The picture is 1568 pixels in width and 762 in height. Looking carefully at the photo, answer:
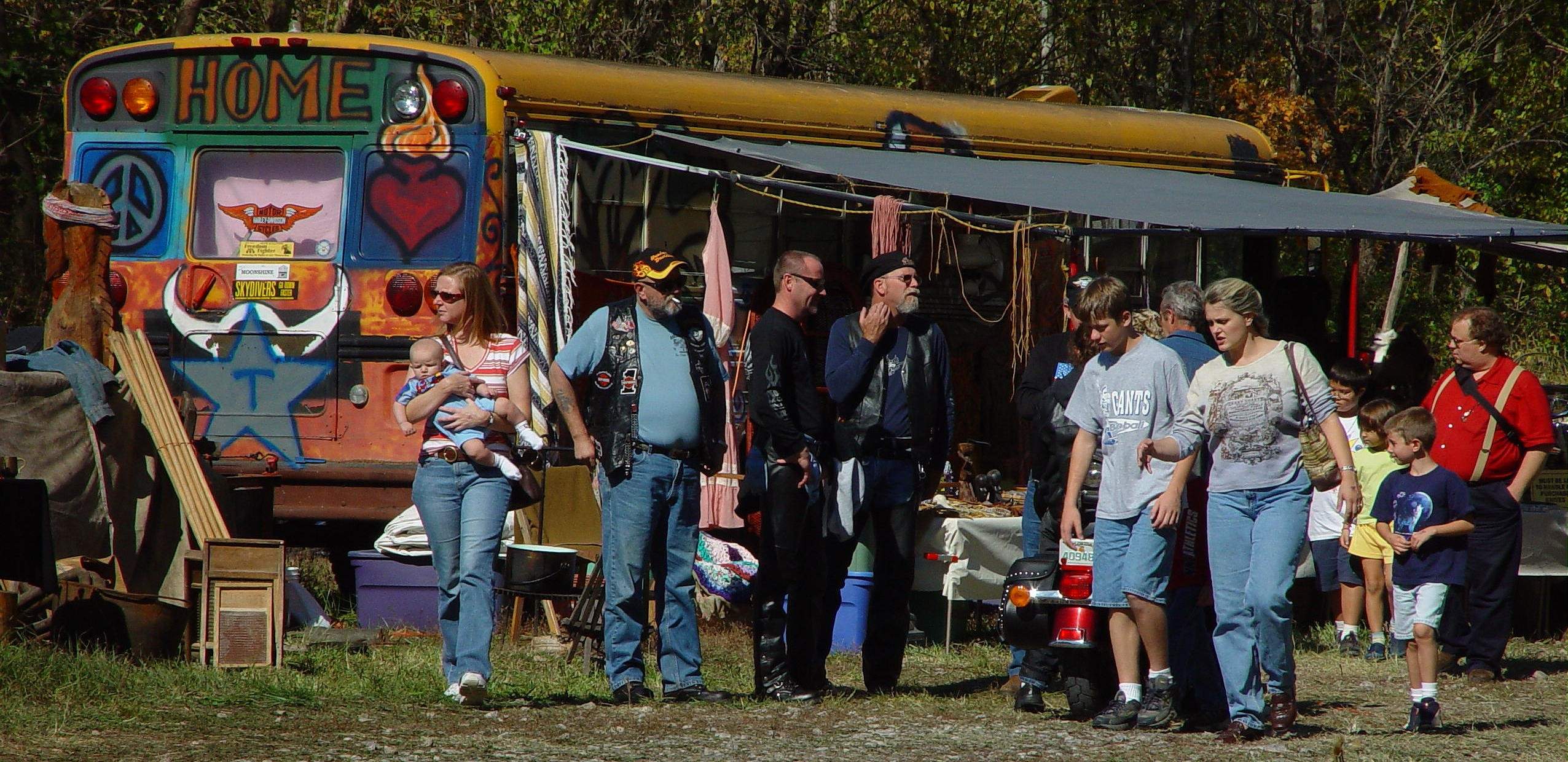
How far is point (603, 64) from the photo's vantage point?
30.9ft

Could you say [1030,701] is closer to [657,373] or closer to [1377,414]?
[657,373]

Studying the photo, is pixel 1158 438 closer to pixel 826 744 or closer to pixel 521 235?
pixel 826 744

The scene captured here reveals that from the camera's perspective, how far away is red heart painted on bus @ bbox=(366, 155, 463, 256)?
8.64 meters

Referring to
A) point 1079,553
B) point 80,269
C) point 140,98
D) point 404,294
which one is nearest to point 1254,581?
point 1079,553

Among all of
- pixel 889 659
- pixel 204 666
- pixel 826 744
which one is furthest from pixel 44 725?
pixel 889 659

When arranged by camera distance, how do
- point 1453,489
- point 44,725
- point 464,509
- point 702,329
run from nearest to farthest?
point 44,725, point 464,509, point 702,329, point 1453,489

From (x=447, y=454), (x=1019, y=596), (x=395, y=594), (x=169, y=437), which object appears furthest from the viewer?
(x=395, y=594)

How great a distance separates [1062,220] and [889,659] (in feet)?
12.2

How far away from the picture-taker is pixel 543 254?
8.54 meters

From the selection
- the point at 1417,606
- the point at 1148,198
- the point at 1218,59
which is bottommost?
the point at 1417,606

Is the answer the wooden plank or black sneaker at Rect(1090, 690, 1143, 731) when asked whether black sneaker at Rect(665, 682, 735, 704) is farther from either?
the wooden plank

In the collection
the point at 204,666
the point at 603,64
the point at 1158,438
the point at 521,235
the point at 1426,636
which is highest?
the point at 603,64

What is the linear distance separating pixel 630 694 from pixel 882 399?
1461mm

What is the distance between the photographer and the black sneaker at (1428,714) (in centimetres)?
638
